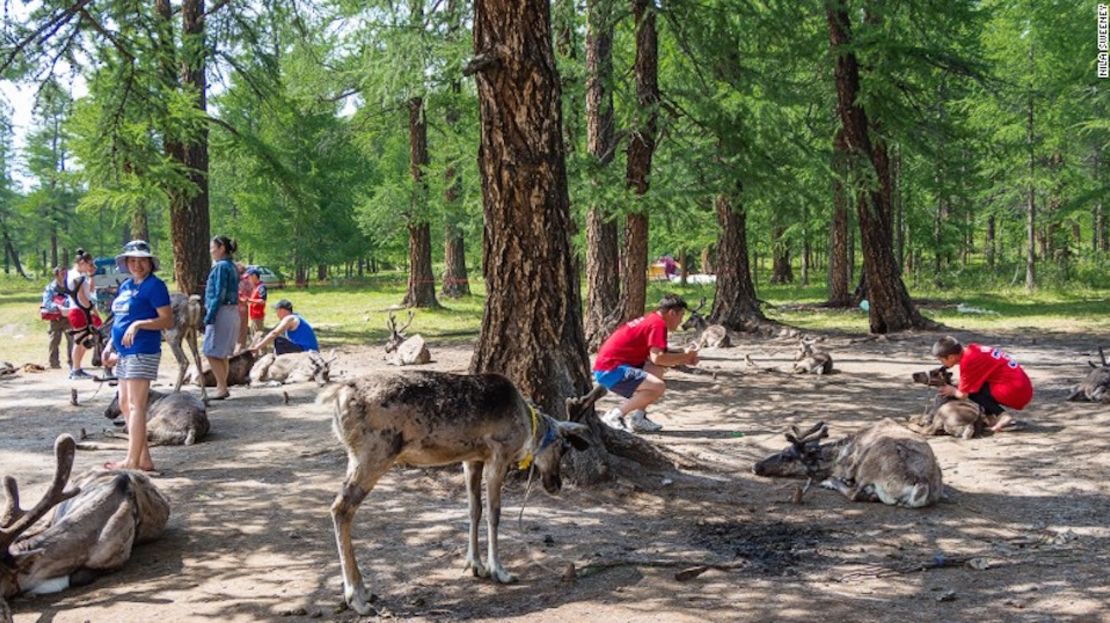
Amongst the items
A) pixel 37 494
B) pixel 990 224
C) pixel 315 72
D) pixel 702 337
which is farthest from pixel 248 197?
pixel 37 494

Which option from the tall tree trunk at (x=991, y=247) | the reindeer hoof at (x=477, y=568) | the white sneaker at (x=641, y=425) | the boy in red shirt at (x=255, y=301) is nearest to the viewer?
the reindeer hoof at (x=477, y=568)

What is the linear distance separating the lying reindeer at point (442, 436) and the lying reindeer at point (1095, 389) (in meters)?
7.89

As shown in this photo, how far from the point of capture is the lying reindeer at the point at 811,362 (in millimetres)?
13961

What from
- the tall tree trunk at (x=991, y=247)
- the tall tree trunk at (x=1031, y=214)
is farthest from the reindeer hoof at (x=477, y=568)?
the tall tree trunk at (x=991, y=247)

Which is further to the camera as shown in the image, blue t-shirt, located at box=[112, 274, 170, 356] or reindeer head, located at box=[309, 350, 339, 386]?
reindeer head, located at box=[309, 350, 339, 386]

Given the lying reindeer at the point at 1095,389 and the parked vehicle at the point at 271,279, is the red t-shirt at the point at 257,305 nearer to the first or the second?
the lying reindeer at the point at 1095,389

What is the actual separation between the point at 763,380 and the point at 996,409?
13.5 ft

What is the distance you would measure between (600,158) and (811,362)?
4334mm

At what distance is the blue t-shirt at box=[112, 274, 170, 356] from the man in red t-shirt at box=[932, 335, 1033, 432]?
7.57 m

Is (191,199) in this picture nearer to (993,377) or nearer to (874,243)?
(874,243)

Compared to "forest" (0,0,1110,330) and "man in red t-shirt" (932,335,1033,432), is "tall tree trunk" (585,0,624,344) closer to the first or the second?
"forest" (0,0,1110,330)

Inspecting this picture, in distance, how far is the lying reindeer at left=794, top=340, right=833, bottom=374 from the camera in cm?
1396

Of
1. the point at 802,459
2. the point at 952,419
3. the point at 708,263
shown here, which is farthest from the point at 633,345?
the point at 708,263

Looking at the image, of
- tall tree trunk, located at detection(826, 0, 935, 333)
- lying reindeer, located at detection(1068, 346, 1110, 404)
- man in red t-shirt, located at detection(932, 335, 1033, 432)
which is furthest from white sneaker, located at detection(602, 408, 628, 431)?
tall tree trunk, located at detection(826, 0, 935, 333)
